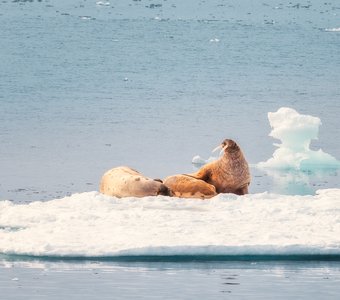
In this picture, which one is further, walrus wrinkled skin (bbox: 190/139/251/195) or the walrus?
walrus wrinkled skin (bbox: 190/139/251/195)

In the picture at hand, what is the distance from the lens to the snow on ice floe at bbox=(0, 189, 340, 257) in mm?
14156

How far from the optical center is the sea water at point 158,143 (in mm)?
13953

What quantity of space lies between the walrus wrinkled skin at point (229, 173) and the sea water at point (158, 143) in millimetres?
672

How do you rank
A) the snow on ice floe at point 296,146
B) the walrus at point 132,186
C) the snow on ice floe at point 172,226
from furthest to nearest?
1. the snow on ice floe at point 296,146
2. the walrus at point 132,186
3. the snow on ice floe at point 172,226

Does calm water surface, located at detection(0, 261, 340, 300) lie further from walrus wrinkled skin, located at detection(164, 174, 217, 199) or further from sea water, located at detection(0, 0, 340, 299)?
walrus wrinkled skin, located at detection(164, 174, 217, 199)

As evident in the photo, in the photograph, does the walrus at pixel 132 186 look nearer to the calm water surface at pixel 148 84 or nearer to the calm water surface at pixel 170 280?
the calm water surface at pixel 148 84

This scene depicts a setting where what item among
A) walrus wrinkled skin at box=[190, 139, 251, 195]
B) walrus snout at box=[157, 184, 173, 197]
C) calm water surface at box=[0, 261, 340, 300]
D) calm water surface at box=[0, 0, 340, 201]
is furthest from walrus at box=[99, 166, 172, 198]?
calm water surface at box=[0, 261, 340, 300]

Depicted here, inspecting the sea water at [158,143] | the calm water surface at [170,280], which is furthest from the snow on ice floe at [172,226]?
the calm water surface at [170,280]

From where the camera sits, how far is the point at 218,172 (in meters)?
18.5

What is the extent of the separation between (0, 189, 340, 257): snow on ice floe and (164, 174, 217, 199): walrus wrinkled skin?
65cm

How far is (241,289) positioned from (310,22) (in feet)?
218

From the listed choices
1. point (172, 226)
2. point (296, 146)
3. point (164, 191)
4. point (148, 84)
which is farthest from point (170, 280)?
point (148, 84)

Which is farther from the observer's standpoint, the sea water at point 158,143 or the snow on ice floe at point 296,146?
the snow on ice floe at point 296,146

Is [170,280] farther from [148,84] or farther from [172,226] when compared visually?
[148,84]
